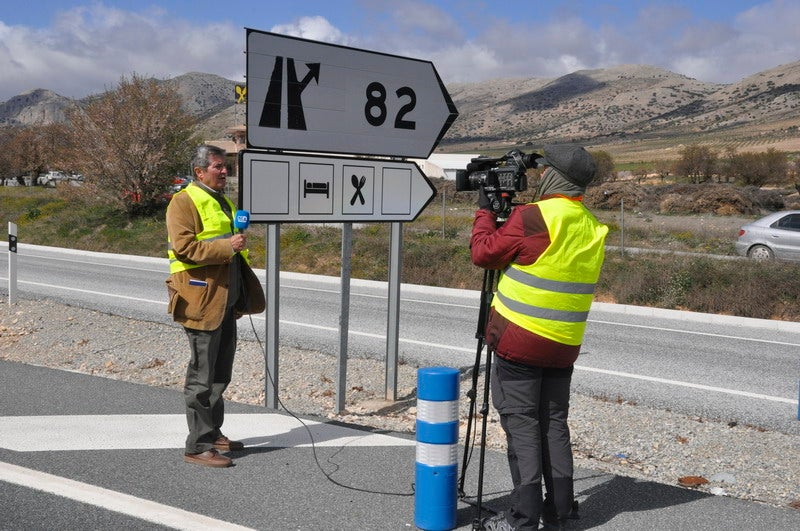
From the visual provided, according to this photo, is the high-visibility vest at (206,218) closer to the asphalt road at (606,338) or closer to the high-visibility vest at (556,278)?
the high-visibility vest at (556,278)

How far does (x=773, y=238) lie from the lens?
1869 cm

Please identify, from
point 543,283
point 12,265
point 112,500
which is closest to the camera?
point 543,283

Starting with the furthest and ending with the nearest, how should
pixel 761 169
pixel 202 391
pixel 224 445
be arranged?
pixel 761 169
pixel 224 445
pixel 202 391

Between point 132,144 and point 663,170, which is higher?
point 663,170

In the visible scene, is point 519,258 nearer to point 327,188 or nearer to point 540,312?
point 540,312

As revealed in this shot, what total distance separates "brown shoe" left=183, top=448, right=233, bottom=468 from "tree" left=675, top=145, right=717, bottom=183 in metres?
51.0

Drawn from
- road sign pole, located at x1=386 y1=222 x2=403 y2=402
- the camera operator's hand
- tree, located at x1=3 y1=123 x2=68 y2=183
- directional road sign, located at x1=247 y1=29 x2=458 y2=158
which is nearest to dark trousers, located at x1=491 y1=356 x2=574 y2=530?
the camera operator's hand

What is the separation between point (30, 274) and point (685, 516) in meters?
16.7

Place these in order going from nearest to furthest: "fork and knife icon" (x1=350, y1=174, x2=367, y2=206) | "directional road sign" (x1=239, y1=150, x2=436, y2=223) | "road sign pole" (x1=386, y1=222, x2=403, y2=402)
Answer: "directional road sign" (x1=239, y1=150, x2=436, y2=223)
"fork and knife icon" (x1=350, y1=174, x2=367, y2=206)
"road sign pole" (x1=386, y1=222, x2=403, y2=402)

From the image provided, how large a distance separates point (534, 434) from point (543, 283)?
0.73 metres

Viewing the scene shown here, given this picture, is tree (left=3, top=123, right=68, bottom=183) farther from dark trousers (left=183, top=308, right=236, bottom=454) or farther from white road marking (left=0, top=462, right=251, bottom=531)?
white road marking (left=0, top=462, right=251, bottom=531)

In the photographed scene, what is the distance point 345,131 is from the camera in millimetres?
6672

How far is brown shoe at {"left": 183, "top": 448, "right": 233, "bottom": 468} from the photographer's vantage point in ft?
15.9

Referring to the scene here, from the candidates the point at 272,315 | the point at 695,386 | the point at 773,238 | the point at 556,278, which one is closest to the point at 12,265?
the point at 272,315
